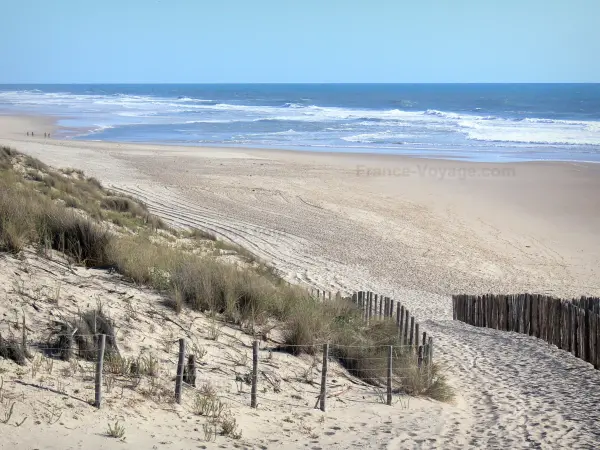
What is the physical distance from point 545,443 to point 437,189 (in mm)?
24238

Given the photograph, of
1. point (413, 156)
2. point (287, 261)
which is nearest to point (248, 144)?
point (413, 156)

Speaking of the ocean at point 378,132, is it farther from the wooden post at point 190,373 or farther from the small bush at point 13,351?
the small bush at point 13,351

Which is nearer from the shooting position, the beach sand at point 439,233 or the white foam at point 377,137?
the beach sand at point 439,233

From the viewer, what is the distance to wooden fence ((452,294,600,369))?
11.0m

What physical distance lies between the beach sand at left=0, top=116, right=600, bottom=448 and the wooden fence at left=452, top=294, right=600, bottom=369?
263 mm

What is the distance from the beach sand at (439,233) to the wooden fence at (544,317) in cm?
26

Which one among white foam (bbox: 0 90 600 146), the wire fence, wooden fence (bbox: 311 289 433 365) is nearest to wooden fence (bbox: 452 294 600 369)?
wooden fence (bbox: 311 289 433 365)

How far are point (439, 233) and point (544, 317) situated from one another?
11490 mm

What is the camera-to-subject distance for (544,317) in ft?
40.3

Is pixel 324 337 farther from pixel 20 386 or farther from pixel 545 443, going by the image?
pixel 20 386

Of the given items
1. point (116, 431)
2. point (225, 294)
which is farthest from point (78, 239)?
point (116, 431)

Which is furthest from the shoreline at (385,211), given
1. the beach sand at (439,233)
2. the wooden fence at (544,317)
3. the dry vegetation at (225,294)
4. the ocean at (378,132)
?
the ocean at (378,132)

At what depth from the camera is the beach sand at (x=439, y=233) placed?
934cm

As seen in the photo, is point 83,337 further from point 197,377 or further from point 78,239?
point 78,239
